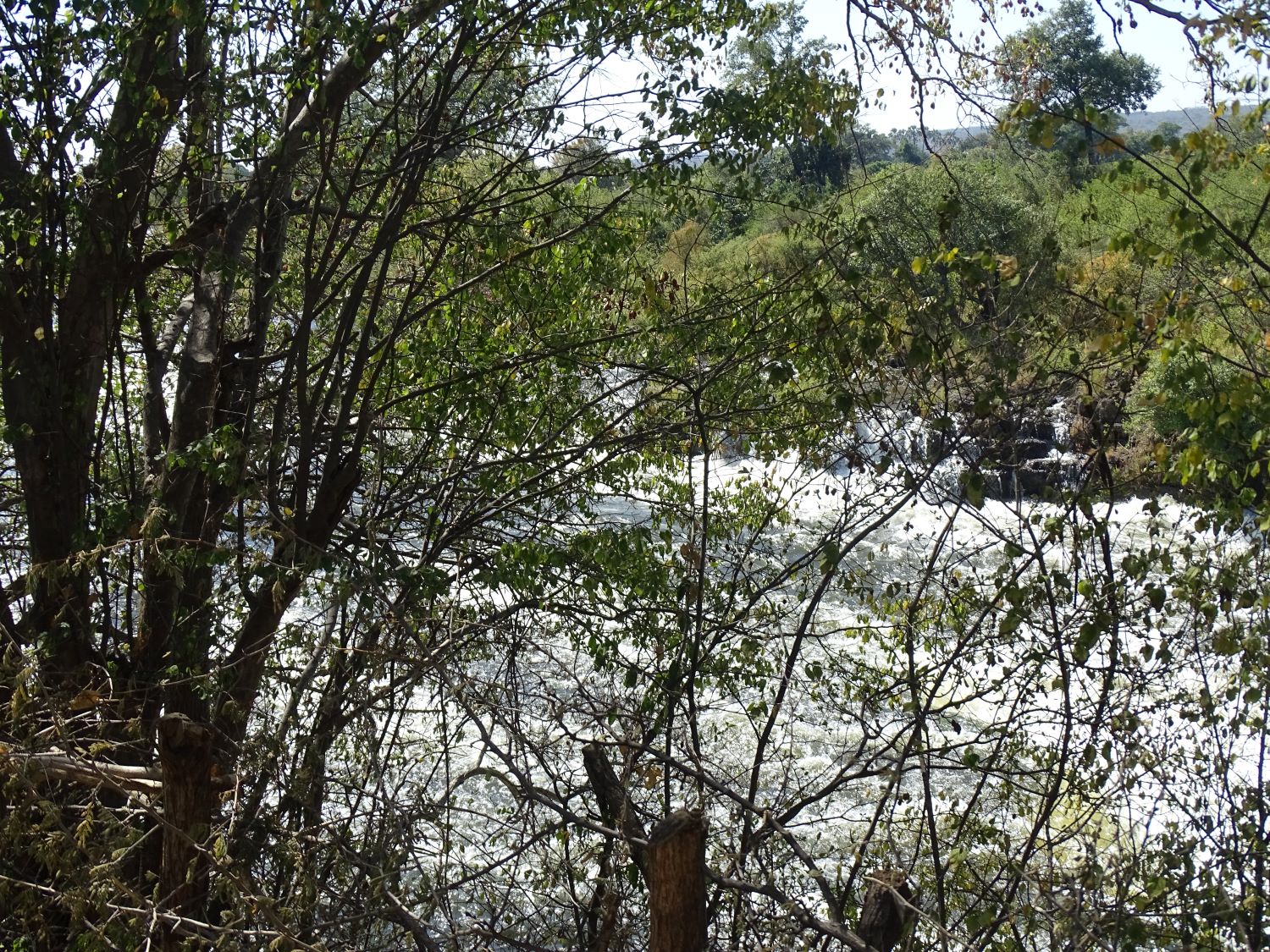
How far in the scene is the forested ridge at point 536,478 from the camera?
10.8 feet

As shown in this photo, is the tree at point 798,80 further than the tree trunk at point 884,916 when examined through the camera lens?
Yes

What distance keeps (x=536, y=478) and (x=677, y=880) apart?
Answer: 264 centimetres

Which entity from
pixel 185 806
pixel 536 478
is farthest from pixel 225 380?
pixel 185 806

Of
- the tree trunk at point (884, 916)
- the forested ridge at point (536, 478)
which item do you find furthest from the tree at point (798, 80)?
the tree trunk at point (884, 916)

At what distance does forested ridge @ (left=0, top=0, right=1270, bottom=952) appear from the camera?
328 centimetres

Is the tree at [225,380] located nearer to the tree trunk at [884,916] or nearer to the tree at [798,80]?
the tree at [798,80]

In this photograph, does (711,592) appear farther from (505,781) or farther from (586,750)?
(505,781)

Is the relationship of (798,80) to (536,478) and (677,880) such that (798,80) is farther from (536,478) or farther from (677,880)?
(677,880)

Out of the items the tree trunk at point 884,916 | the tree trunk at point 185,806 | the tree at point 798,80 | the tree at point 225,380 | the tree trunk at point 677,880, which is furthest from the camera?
the tree at point 798,80

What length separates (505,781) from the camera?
293 centimetres

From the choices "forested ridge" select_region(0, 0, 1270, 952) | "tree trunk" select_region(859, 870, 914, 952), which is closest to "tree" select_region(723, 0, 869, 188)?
"forested ridge" select_region(0, 0, 1270, 952)

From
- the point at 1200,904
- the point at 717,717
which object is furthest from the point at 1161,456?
the point at 717,717

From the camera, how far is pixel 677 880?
8.00 feet

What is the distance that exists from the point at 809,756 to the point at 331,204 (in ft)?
17.9
